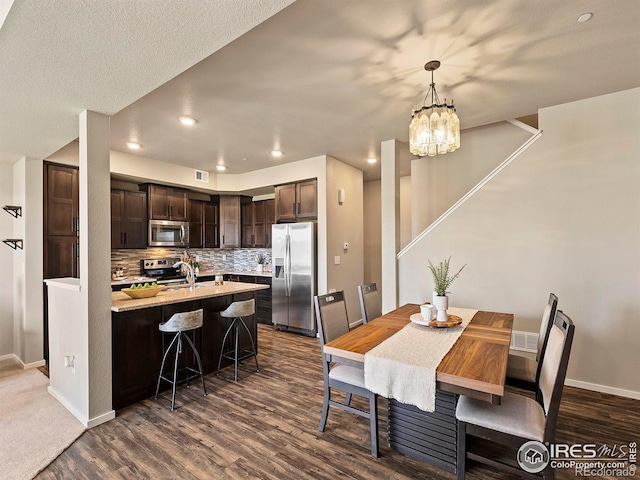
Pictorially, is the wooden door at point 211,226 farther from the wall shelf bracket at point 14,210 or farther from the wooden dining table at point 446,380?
the wooden dining table at point 446,380

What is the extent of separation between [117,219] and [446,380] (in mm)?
4969

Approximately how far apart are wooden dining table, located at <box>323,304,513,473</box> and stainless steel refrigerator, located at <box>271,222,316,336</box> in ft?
8.22

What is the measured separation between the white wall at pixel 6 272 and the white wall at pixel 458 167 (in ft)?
18.3

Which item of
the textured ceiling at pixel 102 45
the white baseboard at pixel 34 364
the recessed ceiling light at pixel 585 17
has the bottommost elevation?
the white baseboard at pixel 34 364

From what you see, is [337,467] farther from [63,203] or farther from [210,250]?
[210,250]

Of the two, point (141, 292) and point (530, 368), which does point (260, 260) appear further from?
point (530, 368)

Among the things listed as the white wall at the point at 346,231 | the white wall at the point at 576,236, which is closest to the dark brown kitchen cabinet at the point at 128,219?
the white wall at the point at 346,231

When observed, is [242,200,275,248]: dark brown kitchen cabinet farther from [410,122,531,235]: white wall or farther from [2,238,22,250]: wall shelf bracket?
[2,238,22,250]: wall shelf bracket

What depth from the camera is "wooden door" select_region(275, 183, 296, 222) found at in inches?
201

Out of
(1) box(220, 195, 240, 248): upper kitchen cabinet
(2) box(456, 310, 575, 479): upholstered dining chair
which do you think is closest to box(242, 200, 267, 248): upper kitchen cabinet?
(1) box(220, 195, 240, 248): upper kitchen cabinet

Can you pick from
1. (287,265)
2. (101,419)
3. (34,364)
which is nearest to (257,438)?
(101,419)

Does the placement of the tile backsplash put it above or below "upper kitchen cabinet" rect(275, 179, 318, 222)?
below

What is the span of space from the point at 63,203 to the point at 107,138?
2.04 metres

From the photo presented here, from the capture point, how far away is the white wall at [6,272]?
12.6 feet
